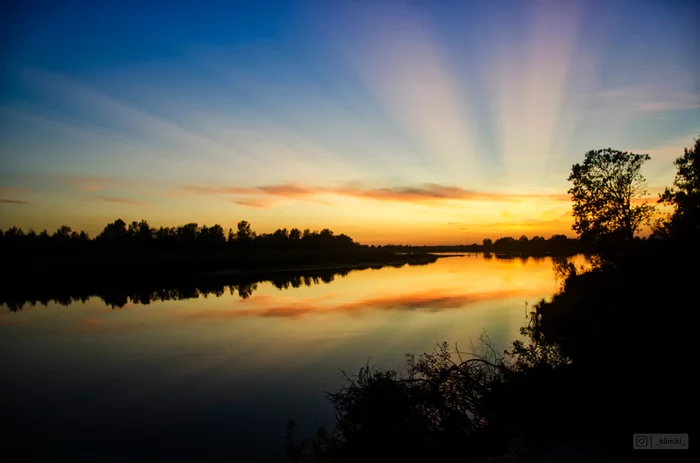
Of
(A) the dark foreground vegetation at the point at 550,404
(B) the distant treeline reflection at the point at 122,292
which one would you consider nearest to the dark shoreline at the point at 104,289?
(B) the distant treeline reflection at the point at 122,292

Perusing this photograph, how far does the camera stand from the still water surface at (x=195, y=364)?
33.3 feet

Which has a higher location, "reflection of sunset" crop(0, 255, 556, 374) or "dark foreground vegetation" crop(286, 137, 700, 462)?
"dark foreground vegetation" crop(286, 137, 700, 462)

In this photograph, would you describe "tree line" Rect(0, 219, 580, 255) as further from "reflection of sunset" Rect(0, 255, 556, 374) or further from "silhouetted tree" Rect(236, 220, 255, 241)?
"reflection of sunset" Rect(0, 255, 556, 374)

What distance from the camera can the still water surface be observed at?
1016 cm

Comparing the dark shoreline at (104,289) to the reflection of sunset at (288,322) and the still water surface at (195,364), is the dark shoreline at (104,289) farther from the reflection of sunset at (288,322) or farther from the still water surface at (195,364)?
the still water surface at (195,364)

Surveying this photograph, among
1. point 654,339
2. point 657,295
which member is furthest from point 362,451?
point 657,295

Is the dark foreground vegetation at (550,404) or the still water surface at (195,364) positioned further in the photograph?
A: the still water surface at (195,364)

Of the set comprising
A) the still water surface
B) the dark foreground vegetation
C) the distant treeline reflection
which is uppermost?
the dark foreground vegetation

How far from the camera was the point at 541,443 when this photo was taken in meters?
7.73

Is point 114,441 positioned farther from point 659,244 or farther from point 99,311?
point 99,311

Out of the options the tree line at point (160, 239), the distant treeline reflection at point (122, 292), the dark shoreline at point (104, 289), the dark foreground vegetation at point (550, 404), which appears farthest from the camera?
the tree line at point (160, 239)

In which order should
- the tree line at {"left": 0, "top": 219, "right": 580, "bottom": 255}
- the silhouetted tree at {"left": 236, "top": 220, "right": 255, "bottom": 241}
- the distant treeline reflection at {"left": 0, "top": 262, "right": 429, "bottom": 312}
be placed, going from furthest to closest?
the silhouetted tree at {"left": 236, "top": 220, "right": 255, "bottom": 241}, the tree line at {"left": 0, "top": 219, "right": 580, "bottom": 255}, the distant treeline reflection at {"left": 0, "top": 262, "right": 429, "bottom": 312}

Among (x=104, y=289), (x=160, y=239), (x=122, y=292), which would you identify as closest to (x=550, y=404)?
(x=122, y=292)

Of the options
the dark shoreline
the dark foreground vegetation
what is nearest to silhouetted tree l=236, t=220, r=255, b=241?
the dark shoreline
